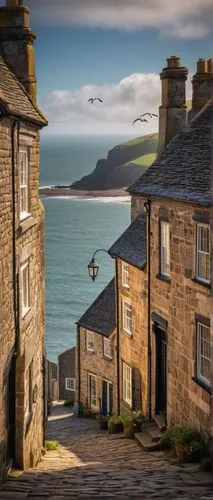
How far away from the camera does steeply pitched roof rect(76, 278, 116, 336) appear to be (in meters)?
29.9

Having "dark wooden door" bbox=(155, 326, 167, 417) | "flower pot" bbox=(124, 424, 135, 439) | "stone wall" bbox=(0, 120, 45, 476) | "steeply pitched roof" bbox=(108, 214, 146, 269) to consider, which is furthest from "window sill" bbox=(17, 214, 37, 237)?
"flower pot" bbox=(124, 424, 135, 439)

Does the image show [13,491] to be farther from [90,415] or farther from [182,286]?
[90,415]

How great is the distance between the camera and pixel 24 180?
12969 mm

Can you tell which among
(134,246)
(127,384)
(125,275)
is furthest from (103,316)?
(134,246)

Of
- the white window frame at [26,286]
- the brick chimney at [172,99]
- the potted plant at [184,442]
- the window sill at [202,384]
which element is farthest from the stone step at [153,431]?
the brick chimney at [172,99]

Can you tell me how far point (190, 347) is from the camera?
45.8 feet

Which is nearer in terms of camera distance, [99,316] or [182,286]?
[182,286]

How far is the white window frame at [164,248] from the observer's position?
15.9m

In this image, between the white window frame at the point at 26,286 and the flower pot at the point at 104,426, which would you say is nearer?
the white window frame at the point at 26,286

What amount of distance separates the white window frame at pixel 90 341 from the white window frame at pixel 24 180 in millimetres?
18504

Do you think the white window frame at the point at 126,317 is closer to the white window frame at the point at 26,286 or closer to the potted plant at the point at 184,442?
the potted plant at the point at 184,442

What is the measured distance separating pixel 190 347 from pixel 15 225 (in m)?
4.84

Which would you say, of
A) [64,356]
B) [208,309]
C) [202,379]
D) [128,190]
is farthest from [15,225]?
[64,356]

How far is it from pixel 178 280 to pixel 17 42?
6163mm
